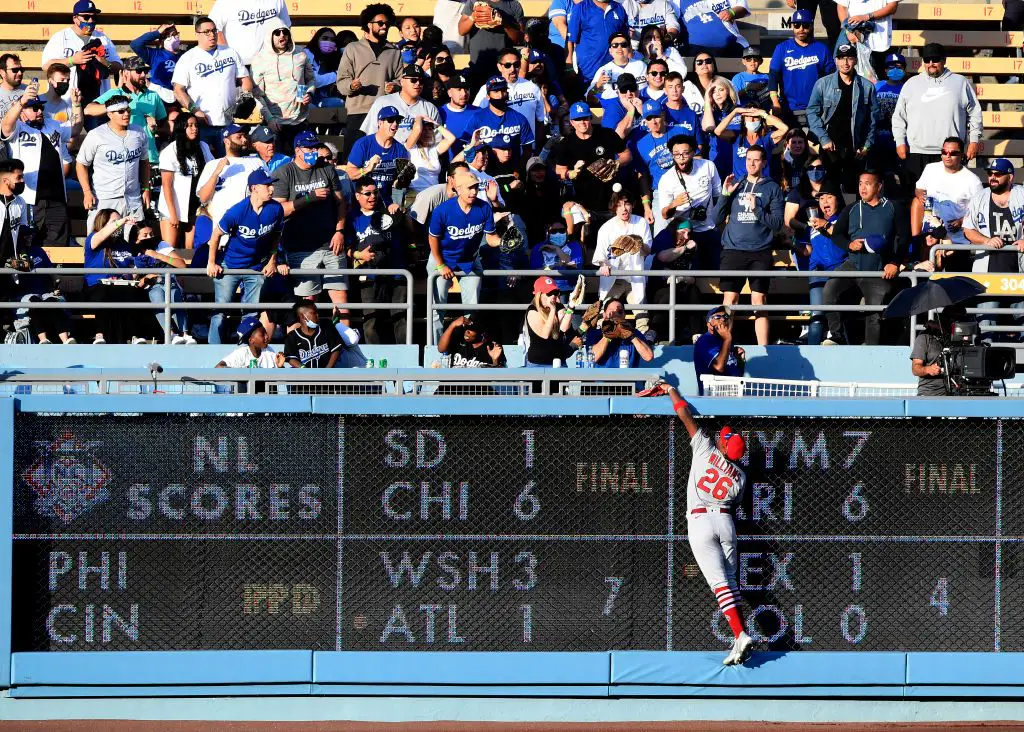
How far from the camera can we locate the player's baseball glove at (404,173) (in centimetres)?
1488

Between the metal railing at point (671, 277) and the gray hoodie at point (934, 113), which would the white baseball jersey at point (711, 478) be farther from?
the gray hoodie at point (934, 113)

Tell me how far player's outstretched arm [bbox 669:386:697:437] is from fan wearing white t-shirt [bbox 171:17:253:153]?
914 cm

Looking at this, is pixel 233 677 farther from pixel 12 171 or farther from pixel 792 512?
pixel 12 171

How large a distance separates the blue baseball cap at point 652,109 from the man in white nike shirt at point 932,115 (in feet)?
9.00

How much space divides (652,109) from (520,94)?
145cm

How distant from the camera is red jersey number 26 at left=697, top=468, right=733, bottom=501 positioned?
8086 mm

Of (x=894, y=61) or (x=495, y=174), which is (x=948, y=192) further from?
(x=495, y=174)

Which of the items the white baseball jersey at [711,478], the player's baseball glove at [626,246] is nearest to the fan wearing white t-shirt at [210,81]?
the player's baseball glove at [626,246]

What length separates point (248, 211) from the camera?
13.8 metres

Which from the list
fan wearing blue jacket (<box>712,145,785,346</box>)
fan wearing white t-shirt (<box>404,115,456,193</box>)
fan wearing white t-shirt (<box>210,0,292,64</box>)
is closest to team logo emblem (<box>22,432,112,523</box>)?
fan wearing white t-shirt (<box>404,115,456,193</box>)

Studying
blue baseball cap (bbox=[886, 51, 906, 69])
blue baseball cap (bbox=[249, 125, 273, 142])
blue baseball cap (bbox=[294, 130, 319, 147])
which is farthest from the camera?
blue baseball cap (bbox=[886, 51, 906, 69])

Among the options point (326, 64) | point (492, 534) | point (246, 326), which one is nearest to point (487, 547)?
point (492, 534)

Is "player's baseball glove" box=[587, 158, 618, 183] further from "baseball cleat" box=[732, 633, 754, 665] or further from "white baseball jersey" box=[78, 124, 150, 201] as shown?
"baseball cleat" box=[732, 633, 754, 665]

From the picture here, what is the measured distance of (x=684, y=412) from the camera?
8.16 m
